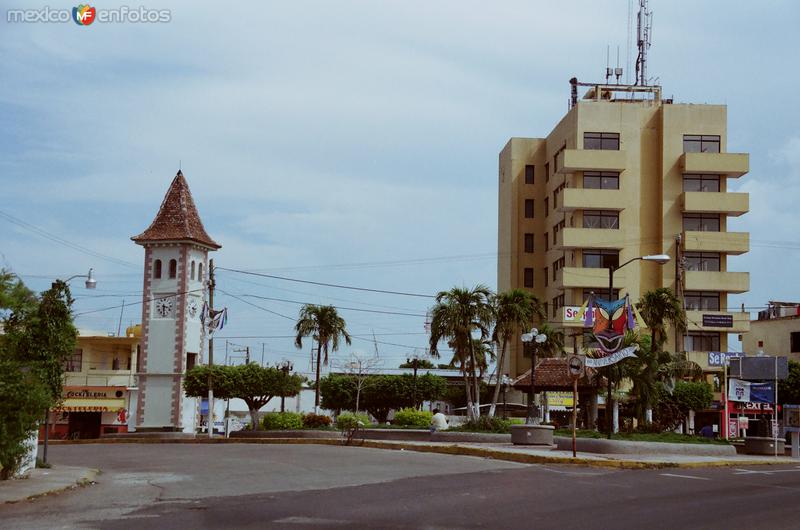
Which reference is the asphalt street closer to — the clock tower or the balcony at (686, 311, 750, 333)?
the clock tower

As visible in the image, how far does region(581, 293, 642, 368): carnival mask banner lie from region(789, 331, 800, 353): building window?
47.7 meters

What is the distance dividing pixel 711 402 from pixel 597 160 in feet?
65.3

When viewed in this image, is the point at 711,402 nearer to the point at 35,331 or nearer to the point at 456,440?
the point at 456,440

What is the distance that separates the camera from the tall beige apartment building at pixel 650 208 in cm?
7681

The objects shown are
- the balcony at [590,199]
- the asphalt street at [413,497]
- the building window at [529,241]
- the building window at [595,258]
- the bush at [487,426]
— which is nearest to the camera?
the asphalt street at [413,497]

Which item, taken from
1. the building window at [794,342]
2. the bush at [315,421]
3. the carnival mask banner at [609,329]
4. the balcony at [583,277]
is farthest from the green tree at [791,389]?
the carnival mask banner at [609,329]

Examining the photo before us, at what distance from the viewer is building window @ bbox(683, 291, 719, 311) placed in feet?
252

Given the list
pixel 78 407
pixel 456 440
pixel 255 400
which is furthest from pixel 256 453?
pixel 78 407

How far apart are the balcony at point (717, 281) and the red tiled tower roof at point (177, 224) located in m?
35.1

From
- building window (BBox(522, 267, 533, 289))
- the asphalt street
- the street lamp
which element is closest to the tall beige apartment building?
building window (BBox(522, 267, 533, 289))

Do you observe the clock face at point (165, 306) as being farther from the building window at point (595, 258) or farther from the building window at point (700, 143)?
the building window at point (700, 143)

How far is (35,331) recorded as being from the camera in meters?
22.1

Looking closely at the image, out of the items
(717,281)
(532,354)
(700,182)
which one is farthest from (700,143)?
(532,354)

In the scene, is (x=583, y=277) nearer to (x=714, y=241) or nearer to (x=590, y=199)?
(x=590, y=199)
